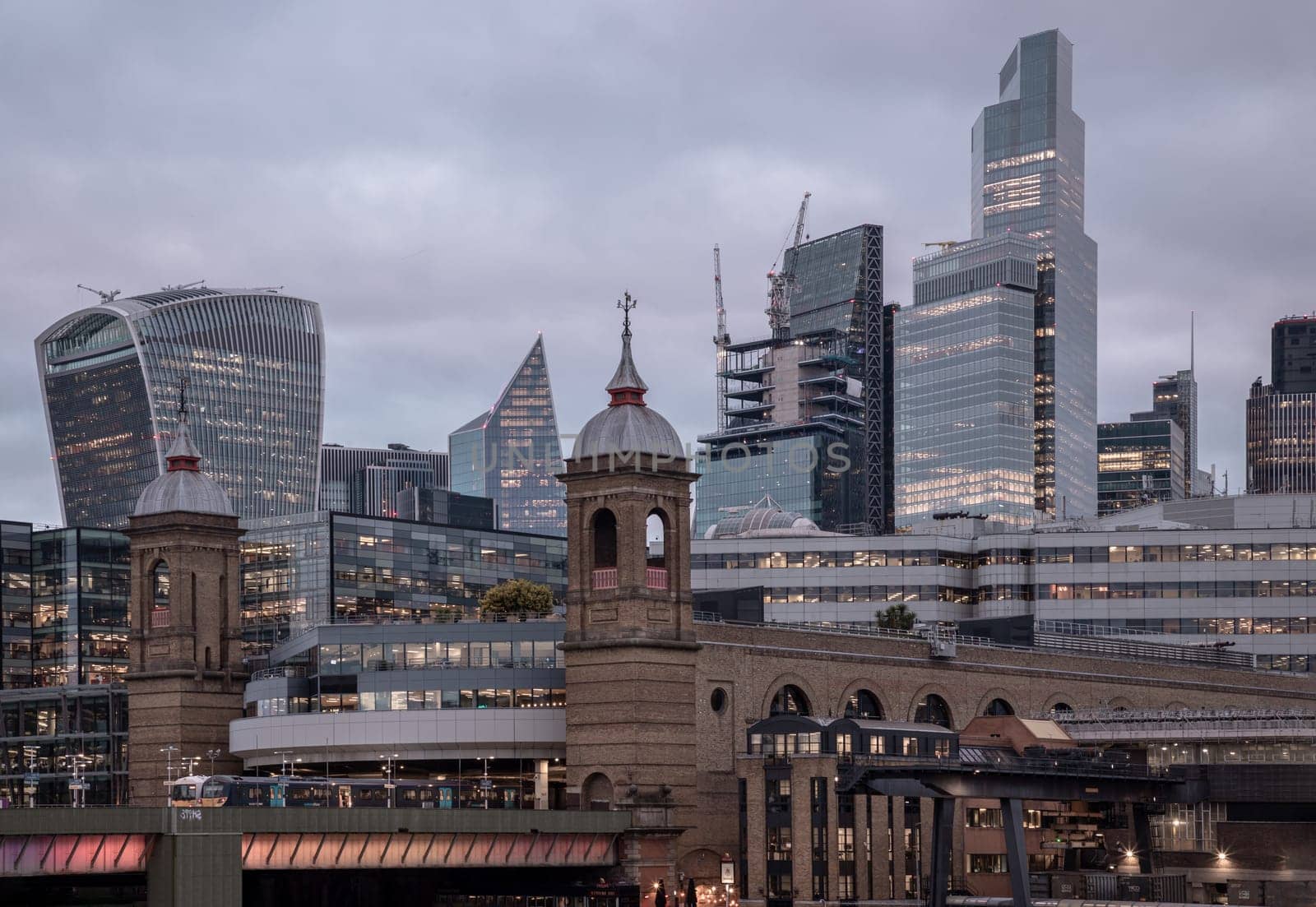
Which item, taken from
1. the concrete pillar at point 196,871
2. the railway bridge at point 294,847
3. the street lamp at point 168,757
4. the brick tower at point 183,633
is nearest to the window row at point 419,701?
the street lamp at point 168,757

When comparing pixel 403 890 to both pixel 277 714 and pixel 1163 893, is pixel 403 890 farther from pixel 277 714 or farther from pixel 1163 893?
pixel 1163 893

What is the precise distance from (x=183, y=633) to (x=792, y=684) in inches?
1659

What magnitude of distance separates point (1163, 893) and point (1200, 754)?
490 inches

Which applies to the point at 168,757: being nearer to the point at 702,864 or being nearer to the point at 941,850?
the point at 702,864

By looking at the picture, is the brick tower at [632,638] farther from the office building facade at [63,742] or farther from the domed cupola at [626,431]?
the office building facade at [63,742]

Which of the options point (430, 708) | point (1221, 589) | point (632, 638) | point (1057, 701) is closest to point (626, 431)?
point (632, 638)

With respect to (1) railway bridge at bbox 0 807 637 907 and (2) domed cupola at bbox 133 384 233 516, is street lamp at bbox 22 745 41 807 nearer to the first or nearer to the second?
(2) domed cupola at bbox 133 384 233 516

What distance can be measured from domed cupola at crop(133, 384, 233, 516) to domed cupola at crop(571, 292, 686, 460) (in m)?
32.9

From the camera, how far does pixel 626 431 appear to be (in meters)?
114

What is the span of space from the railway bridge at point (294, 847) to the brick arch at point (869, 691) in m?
21.4

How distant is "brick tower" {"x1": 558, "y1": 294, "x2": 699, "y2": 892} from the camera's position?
110 metres

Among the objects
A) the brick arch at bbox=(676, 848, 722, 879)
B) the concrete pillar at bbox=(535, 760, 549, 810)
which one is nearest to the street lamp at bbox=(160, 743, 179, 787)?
the concrete pillar at bbox=(535, 760, 549, 810)

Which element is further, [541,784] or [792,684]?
[792,684]

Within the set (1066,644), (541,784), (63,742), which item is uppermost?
(1066,644)
